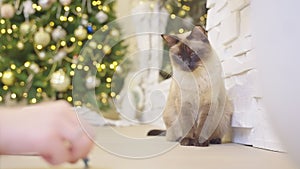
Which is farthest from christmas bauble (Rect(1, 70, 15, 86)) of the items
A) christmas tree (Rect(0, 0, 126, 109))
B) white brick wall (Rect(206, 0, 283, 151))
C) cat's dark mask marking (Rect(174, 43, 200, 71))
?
cat's dark mask marking (Rect(174, 43, 200, 71))

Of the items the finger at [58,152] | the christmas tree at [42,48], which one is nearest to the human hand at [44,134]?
the finger at [58,152]

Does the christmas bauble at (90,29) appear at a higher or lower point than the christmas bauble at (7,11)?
lower

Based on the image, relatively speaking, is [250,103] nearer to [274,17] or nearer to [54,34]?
[274,17]

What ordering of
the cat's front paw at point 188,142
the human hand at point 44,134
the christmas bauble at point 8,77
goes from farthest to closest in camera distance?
the christmas bauble at point 8,77 < the cat's front paw at point 188,142 < the human hand at point 44,134

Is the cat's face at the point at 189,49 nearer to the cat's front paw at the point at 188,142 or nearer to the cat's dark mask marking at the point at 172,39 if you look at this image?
the cat's dark mask marking at the point at 172,39

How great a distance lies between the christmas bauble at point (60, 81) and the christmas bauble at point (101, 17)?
351mm

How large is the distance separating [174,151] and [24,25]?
1.41 m

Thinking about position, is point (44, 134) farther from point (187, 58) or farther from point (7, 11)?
point (7, 11)

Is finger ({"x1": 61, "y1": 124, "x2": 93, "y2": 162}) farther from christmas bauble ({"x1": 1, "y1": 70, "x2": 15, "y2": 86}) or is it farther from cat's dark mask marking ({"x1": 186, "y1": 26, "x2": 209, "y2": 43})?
christmas bauble ({"x1": 1, "y1": 70, "x2": 15, "y2": 86})

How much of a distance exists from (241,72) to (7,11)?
4.43 feet

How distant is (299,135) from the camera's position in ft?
1.54

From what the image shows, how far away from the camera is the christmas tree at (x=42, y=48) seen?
2.10 meters

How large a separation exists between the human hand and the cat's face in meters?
0.67

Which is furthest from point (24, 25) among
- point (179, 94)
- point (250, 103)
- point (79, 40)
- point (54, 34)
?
point (250, 103)
